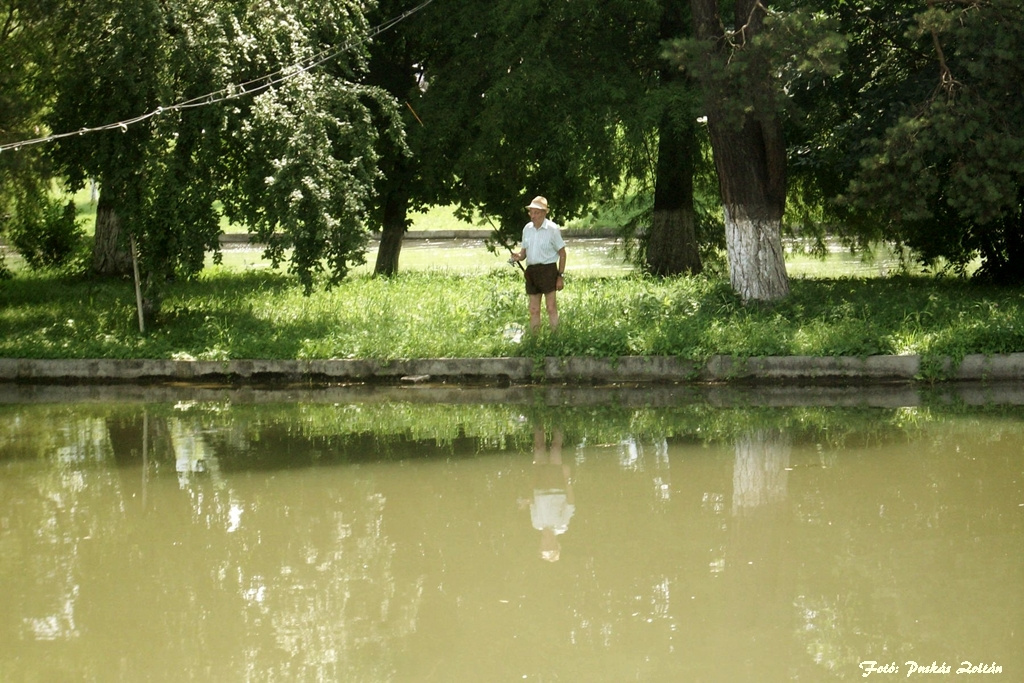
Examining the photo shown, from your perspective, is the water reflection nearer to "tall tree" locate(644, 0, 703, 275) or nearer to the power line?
the power line

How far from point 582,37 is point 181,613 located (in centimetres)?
1379

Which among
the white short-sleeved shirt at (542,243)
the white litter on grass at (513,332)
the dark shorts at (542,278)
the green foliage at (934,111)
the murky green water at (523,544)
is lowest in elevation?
the murky green water at (523,544)

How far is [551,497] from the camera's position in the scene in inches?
321

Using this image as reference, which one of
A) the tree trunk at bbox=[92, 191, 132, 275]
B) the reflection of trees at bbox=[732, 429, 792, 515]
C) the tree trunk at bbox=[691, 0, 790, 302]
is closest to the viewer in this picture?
the reflection of trees at bbox=[732, 429, 792, 515]

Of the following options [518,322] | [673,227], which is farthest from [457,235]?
[518,322]

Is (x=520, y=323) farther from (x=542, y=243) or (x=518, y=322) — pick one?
(x=542, y=243)

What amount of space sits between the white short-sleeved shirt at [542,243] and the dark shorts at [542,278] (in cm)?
7

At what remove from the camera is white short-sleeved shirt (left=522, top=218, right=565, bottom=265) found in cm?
1312

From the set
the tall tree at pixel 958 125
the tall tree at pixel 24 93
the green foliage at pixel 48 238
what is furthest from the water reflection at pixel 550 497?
the green foliage at pixel 48 238

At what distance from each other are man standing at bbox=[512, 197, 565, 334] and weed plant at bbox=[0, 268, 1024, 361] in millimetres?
347

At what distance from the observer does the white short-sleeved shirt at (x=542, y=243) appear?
13.1 metres

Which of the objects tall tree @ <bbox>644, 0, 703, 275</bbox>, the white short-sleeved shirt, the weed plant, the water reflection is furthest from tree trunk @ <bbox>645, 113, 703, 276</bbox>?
the water reflection

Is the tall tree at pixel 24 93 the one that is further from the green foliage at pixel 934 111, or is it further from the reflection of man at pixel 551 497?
the green foliage at pixel 934 111

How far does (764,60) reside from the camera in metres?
13.7
